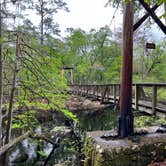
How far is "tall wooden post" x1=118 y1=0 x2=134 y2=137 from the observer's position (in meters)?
5.37

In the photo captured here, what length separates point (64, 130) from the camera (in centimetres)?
1233

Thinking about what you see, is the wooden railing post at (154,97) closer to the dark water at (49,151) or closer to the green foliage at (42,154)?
the dark water at (49,151)


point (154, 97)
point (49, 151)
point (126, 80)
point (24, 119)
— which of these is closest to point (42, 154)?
point (49, 151)

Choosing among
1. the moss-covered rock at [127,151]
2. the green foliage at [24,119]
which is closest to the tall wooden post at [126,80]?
the moss-covered rock at [127,151]

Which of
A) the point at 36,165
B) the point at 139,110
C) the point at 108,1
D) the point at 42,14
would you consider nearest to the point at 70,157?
the point at 36,165

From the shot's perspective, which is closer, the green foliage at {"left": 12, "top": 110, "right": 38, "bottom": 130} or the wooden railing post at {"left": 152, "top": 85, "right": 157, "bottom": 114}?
the wooden railing post at {"left": 152, "top": 85, "right": 157, "bottom": 114}

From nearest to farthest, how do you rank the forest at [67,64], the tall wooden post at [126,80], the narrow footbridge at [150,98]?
the tall wooden post at [126,80], the narrow footbridge at [150,98], the forest at [67,64]

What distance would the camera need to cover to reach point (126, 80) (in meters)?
5.50

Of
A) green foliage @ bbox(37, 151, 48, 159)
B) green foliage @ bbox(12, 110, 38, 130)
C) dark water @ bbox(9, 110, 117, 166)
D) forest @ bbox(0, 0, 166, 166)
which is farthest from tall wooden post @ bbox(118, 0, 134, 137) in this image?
green foliage @ bbox(37, 151, 48, 159)

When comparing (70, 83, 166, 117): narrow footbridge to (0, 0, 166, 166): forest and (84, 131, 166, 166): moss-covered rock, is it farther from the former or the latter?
(84, 131, 166, 166): moss-covered rock

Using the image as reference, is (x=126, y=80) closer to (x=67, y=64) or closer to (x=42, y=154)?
(x=42, y=154)

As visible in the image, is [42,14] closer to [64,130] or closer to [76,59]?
[76,59]

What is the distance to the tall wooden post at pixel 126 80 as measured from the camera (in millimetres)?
5366

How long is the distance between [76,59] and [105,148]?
1001 inches
